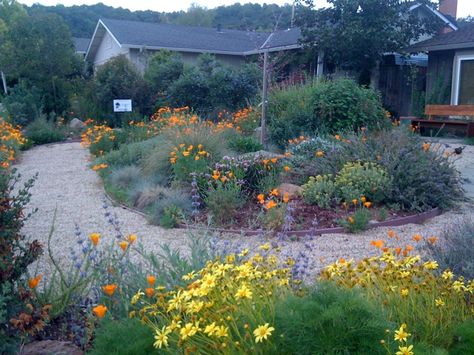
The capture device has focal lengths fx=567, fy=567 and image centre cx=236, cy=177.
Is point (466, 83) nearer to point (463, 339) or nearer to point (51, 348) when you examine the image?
point (463, 339)

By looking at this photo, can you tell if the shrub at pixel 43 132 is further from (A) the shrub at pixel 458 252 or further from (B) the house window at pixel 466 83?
(A) the shrub at pixel 458 252

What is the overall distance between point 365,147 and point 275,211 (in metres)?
2.44

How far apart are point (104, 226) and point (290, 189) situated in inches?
101

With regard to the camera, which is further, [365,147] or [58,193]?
[58,193]

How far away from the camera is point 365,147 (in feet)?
27.6

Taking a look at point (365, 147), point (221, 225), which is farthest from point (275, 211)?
point (365, 147)

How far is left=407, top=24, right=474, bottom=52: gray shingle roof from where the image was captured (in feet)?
56.0

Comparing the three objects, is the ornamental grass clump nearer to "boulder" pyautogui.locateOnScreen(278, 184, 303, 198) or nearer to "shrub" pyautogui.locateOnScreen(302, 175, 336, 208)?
"shrub" pyautogui.locateOnScreen(302, 175, 336, 208)

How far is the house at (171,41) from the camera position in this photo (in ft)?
84.3

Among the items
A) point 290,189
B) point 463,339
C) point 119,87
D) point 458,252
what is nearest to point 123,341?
point 463,339

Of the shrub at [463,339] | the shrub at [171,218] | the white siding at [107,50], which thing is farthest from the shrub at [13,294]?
the white siding at [107,50]

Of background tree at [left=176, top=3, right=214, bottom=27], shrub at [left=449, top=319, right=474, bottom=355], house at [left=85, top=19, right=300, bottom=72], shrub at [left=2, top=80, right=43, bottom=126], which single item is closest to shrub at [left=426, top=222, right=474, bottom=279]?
shrub at [left=449, top=319, right=474, bottom=355]

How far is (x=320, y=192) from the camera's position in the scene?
24.4 ft

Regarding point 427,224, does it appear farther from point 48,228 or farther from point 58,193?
point 58,193
